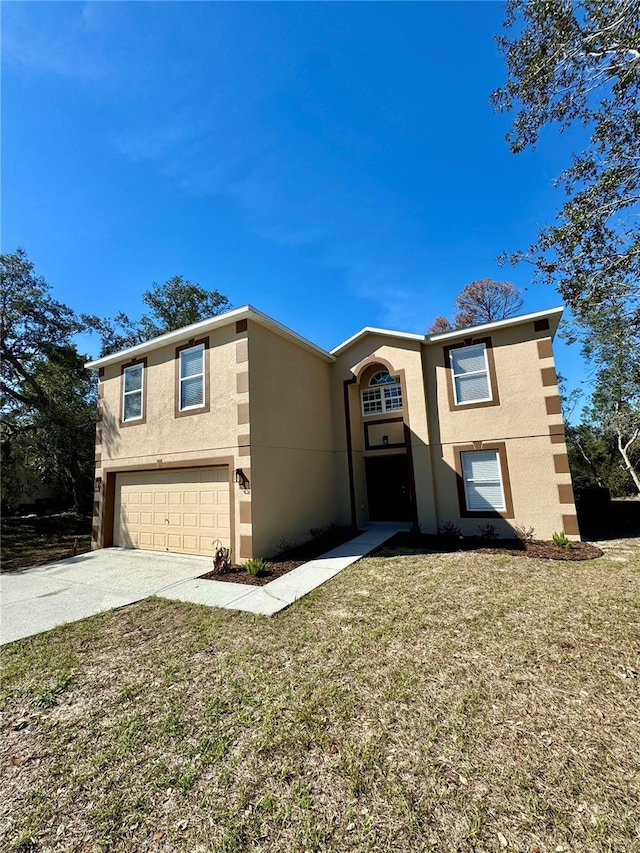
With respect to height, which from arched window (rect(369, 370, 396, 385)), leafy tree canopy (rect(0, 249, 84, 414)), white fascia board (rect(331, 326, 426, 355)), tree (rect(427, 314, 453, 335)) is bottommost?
arched window (rect(369, 370, 396, 385))

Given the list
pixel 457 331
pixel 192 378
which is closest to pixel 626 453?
pixel 457 331

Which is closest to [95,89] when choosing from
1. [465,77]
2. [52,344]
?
[465,77]

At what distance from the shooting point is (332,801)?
2.38 m

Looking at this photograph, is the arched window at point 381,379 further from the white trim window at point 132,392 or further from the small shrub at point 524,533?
the white trim window at point 132,392

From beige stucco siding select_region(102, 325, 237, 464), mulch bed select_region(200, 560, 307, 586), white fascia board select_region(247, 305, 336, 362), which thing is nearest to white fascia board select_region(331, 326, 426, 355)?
white fascia board select_region(247, 305, 336, 362)

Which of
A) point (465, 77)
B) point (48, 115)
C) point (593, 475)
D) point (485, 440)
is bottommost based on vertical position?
point (593, 475)

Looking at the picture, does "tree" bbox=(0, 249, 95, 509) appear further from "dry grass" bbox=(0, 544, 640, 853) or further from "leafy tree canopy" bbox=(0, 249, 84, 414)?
"dry grass" bbox=(0, 544, 640, 853)

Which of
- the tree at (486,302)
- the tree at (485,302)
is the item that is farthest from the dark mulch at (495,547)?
the tree at (486,302)

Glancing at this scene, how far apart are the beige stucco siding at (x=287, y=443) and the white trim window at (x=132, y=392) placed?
178 inches

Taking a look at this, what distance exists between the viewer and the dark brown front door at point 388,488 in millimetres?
13258

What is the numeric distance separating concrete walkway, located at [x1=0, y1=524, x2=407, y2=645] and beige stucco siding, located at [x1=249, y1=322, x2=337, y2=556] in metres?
1.41

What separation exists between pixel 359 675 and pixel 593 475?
2649 cm

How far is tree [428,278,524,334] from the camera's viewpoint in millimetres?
22344

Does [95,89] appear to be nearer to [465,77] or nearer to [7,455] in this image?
[465,77]
